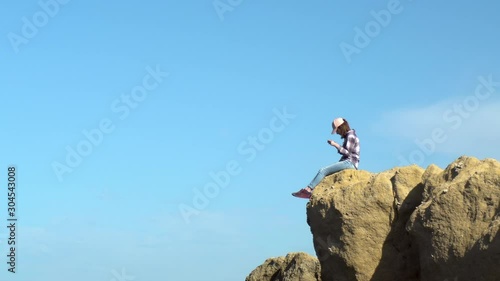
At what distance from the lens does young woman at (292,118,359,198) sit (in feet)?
55.2

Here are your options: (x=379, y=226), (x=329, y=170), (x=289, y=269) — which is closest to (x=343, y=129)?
(x=329, y=170)

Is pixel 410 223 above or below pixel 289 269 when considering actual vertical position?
below

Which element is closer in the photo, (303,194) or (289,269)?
(303,194)

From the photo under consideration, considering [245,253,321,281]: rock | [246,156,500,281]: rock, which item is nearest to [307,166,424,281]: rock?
[246,156,500,281]: rock

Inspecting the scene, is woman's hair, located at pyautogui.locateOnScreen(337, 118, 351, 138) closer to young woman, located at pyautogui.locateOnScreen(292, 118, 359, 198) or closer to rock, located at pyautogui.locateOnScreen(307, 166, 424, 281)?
young woman, located at pyautogui.locateOnScreen(292, 118, 359, 198)

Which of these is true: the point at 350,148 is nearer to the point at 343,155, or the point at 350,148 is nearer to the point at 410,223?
the point at 343,155

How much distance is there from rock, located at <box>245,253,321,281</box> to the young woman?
2802 mm

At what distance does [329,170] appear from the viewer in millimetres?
16859

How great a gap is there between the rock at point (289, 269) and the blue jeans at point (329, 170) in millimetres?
3007

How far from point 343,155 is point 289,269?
4354mm

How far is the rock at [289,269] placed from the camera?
1881 cm

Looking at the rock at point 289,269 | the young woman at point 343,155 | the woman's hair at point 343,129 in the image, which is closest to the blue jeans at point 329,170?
the young woman at point 343,155

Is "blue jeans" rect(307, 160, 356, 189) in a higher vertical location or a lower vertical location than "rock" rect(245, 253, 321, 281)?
higher

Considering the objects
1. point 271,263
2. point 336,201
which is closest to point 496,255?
point 336,201
